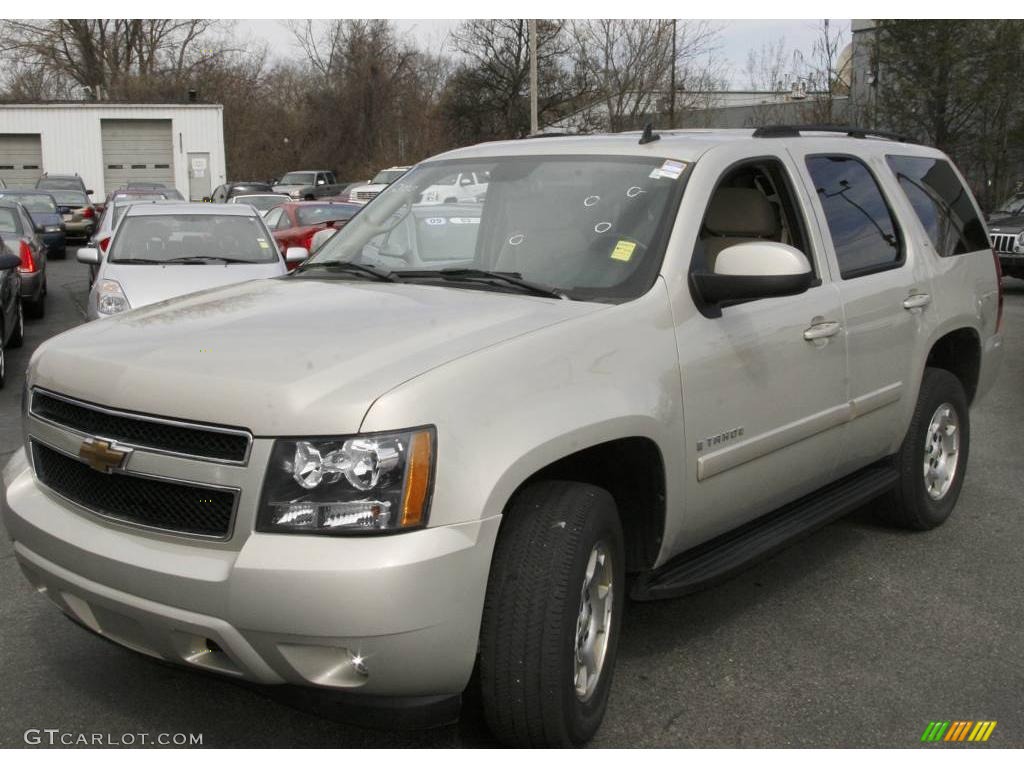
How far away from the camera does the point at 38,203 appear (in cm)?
2689

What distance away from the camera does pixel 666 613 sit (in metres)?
4.60

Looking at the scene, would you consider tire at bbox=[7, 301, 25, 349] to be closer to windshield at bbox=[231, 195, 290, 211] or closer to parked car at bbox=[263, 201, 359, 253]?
parked car at bbox=[263, 201, 359, 253]

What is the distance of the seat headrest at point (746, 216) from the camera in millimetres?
4523

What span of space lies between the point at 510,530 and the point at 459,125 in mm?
50250

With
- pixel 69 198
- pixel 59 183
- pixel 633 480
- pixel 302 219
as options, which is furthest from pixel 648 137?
pixel 59 183

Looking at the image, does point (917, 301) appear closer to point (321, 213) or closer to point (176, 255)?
point (176, 255)

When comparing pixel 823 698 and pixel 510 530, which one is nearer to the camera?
pixel 510 530

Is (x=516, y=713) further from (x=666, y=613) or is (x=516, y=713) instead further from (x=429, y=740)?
(x=666, y=613)

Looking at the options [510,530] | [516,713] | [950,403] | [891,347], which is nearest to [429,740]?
[516,713]

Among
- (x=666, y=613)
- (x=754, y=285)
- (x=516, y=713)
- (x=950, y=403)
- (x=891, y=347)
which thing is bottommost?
(x=666, y=613)

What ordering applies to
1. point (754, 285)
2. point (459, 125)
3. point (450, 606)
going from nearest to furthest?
point (450, 606)
point (754, 285)
point (459, 125)

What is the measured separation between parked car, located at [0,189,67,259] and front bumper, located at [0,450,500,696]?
2234 centimetres

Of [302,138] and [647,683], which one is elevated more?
[302,138]

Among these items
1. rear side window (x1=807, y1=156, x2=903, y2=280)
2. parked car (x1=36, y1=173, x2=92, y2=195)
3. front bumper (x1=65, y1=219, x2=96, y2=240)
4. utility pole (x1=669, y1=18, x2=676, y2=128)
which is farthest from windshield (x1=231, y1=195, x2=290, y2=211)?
rear side window (x1=807, y1=156, x2=903, y2=280)
